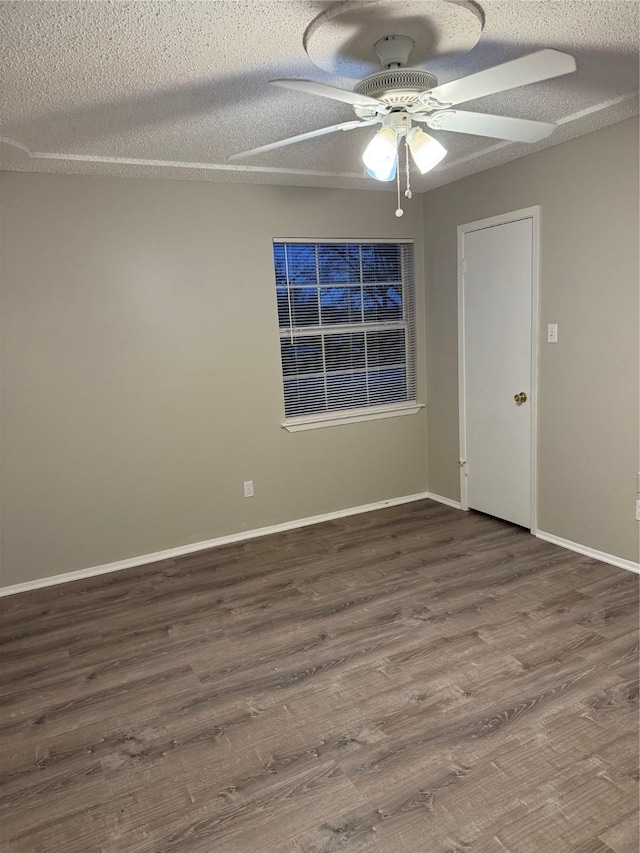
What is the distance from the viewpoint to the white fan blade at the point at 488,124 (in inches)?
82.7

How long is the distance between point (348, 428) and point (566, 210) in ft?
6.42

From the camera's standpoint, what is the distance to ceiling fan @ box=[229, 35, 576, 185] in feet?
5.69

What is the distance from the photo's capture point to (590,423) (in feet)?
10.8

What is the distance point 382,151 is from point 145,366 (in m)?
2.09

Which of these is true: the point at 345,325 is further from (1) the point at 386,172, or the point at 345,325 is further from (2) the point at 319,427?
(1) the point at 386,172

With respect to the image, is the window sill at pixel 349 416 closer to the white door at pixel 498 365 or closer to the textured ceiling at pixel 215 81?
the white door at pixel 498 365

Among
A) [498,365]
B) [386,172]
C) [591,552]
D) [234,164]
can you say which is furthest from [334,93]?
[591,552]

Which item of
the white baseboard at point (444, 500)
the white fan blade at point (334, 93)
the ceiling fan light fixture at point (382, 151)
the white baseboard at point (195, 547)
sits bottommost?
the white baseboard at point (195, 547)

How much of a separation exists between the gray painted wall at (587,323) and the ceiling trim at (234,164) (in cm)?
28

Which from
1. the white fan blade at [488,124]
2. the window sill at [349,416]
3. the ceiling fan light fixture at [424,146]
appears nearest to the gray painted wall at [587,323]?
the white fan blade at [488,124]

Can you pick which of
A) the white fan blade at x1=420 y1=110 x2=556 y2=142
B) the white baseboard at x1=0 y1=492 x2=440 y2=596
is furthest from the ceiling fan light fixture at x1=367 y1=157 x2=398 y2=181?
the white baseboard at x1=0 y1=492 x2=440 y2=596

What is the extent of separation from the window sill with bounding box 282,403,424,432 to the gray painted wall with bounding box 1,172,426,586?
0.07 meters

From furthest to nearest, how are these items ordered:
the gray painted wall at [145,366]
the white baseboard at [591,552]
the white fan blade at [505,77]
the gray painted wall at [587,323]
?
the gray painted wall at [145,366]
the white baseboard at [591,552]
the gray painted wall at [587,323]
the white fan blade at [505,77]

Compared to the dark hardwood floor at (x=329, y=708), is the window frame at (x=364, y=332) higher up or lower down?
higher up
